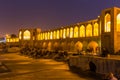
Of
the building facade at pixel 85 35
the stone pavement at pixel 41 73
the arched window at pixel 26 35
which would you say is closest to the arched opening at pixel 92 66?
the stone pavement at pixel 41 73

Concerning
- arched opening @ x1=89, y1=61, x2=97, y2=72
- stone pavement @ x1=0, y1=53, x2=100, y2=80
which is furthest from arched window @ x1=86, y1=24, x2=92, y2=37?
arched opening @ x1=89, y1=61, x2=97, y2=72

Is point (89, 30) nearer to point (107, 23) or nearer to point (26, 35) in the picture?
point (107, 23)

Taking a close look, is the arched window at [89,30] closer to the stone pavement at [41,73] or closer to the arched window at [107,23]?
the arched window at [107,23]

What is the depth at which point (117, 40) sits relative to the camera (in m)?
26.5

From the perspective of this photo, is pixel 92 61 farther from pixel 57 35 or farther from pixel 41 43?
pixel 41 43

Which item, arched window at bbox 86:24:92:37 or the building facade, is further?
arched window at bbox 86:24:92:37

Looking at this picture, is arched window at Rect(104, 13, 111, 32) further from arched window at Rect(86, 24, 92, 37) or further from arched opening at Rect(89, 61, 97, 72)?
arched opening at Rect(89, 61, 97, 72)

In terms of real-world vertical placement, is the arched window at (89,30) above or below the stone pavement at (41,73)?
above

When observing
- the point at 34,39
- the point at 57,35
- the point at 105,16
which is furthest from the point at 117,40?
the point at 34,39

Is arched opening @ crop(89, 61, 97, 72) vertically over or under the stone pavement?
over

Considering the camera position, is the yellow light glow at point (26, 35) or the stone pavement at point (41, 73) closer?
the stone pavement at point (41, 73)

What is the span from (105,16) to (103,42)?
3.37 m

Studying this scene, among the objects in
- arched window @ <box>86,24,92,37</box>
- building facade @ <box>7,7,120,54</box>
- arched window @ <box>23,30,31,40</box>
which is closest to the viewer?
building facade @ <box>7,7,120,54</box>

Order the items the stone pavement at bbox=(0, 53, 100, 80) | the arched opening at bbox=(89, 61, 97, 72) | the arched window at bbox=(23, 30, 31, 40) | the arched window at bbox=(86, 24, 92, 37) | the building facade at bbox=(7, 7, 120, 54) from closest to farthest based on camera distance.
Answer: the stone pavement at bbox=(0, 53, 100, 80) < the arched opening at bbox=(89, 61, 97, 72) < the building facade at bbox=(7, 7, 120, 54) < the arched window at bbox=(86, 24, 92, 37) < the arched window at bbox=(23, 30, 31, 40)
